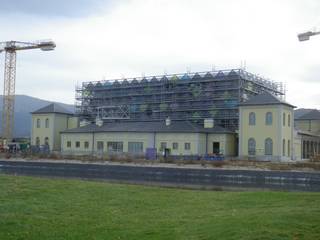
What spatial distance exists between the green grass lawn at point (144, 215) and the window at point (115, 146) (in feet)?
142

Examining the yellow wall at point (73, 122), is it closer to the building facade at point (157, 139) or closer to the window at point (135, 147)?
the building facade at point (157, 139)

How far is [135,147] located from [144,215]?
4812 cm

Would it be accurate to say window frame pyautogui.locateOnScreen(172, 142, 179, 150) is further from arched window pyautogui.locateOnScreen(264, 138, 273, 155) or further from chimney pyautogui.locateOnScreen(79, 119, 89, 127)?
chimney pyautogui.locateOnScreen(79, 119, 89, 127)

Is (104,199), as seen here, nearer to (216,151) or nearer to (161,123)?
(216,151)

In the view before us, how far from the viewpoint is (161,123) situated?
2496 inches

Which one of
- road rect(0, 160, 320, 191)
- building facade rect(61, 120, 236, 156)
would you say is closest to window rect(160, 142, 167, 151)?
building facade rect(61, 120, 236, 156)

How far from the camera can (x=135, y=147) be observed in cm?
6047

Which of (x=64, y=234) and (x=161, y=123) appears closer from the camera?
(x=64, y=234)

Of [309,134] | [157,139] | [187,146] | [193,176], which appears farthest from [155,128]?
[193,176]

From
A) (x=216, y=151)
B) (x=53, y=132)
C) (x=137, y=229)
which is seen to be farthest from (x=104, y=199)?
(x=53, y=132)

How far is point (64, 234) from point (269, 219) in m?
4.23

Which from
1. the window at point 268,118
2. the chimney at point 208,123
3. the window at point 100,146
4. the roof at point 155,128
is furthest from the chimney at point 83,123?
the window at point 268,118

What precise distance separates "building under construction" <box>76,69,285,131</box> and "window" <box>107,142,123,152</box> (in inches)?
373

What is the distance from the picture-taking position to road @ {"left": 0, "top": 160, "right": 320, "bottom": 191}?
29.2 m
